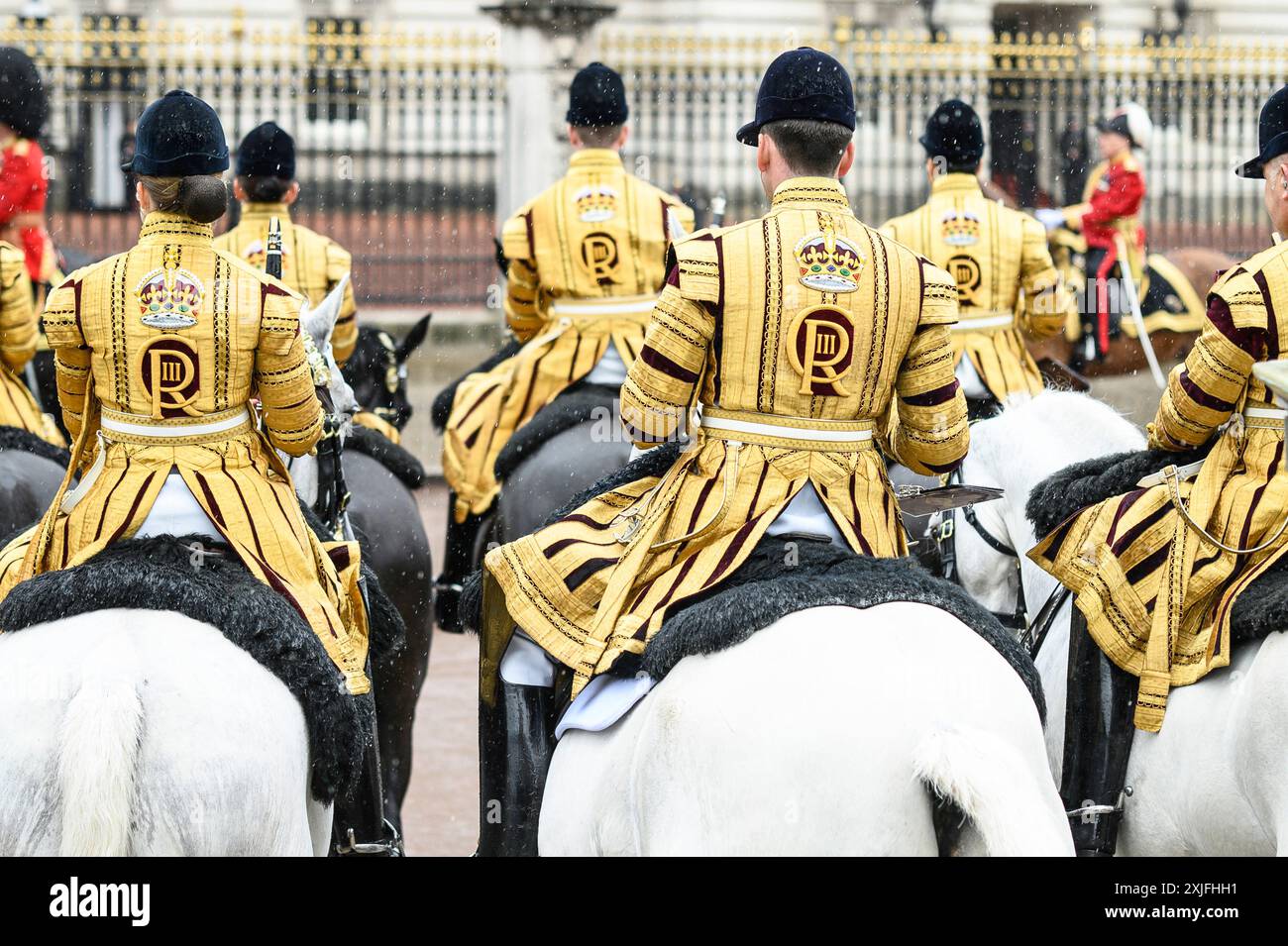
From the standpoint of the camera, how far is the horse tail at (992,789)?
3.02m

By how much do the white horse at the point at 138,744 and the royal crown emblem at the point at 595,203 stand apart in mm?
3594

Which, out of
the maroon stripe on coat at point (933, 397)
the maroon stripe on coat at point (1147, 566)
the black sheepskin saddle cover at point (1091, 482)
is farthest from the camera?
the black sheepskin saddle cover at point (1091, 482)

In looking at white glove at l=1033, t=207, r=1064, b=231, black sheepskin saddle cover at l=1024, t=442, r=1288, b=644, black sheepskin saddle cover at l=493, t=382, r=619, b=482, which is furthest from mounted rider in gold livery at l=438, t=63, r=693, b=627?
white glove at l=1033, t=207, r=1064, b=231

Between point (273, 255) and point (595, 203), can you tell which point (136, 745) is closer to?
point (273, 255)

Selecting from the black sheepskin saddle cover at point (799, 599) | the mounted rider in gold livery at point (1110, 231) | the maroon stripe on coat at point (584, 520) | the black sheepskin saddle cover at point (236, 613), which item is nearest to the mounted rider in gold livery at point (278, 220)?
the maroon stripe on coat at point (584, 520)

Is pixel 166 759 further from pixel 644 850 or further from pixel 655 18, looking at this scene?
pixel 655 18

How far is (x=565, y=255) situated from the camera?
708 cm

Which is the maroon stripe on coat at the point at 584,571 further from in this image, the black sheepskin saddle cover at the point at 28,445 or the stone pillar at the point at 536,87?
the stone pillar at the point at 536,87

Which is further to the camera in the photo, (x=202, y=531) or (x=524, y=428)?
(x=524, y=428)

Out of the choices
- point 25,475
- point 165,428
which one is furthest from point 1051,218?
point 165,428
